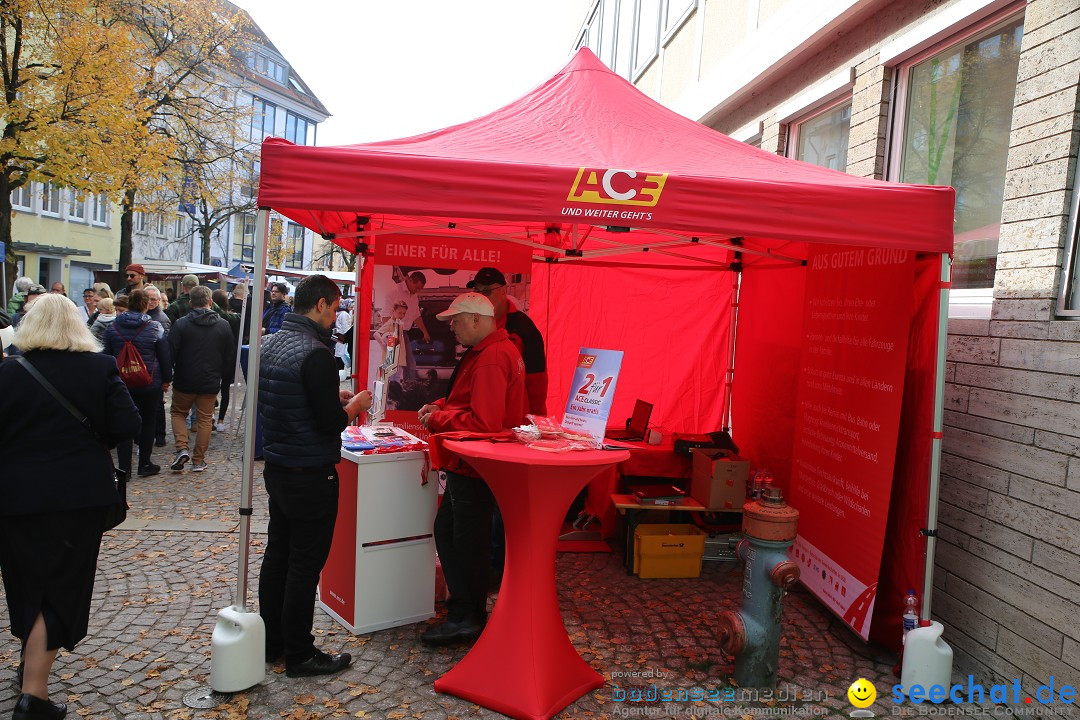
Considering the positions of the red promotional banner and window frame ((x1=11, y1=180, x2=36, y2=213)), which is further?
window frame ((x1=11, y1=180, x2=36, y2=213))

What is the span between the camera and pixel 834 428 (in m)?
4.60

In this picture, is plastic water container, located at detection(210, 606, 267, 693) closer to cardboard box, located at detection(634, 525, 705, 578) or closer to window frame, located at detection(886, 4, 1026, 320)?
cardboard box, located at detection(634, 525, 705, 578)

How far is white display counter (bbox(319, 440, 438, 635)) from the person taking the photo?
4.00m

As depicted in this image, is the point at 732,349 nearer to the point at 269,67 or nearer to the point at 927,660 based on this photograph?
the point at 927,660

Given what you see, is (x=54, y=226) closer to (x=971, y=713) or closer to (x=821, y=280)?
(x=821, y=280)

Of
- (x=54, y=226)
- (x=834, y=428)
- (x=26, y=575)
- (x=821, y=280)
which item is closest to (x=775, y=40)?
(x=821, y=280)

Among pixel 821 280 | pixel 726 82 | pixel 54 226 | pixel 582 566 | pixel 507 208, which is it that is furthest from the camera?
pixel 54 226

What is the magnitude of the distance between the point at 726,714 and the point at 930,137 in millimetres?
3953

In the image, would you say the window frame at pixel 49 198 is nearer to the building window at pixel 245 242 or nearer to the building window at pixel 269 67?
the building window at pixel 245 242

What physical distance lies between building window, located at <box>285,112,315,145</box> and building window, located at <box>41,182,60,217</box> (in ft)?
81.1

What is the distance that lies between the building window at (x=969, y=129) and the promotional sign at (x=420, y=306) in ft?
10.2

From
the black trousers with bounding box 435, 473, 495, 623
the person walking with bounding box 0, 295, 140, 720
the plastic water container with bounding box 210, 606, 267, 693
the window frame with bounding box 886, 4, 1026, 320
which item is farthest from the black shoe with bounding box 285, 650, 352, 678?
the window frame with bounding box 886, 4, 1026, 320

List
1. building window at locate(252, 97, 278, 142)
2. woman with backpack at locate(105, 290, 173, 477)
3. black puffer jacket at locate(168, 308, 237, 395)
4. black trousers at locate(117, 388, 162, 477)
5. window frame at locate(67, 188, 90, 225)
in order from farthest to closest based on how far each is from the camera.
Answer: building window at locate(252, 97, 278, 142), window frame at locate(67, 188, 90, 225), black puffer jacket at locate(168, 308, 237, 395), black trousers at locate(117, 388, 162, 477), woman with backpack at locate(105, 290, 173, 477)

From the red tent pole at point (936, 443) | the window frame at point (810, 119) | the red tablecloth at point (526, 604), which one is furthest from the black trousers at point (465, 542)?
the window frame at point (810, 119)
